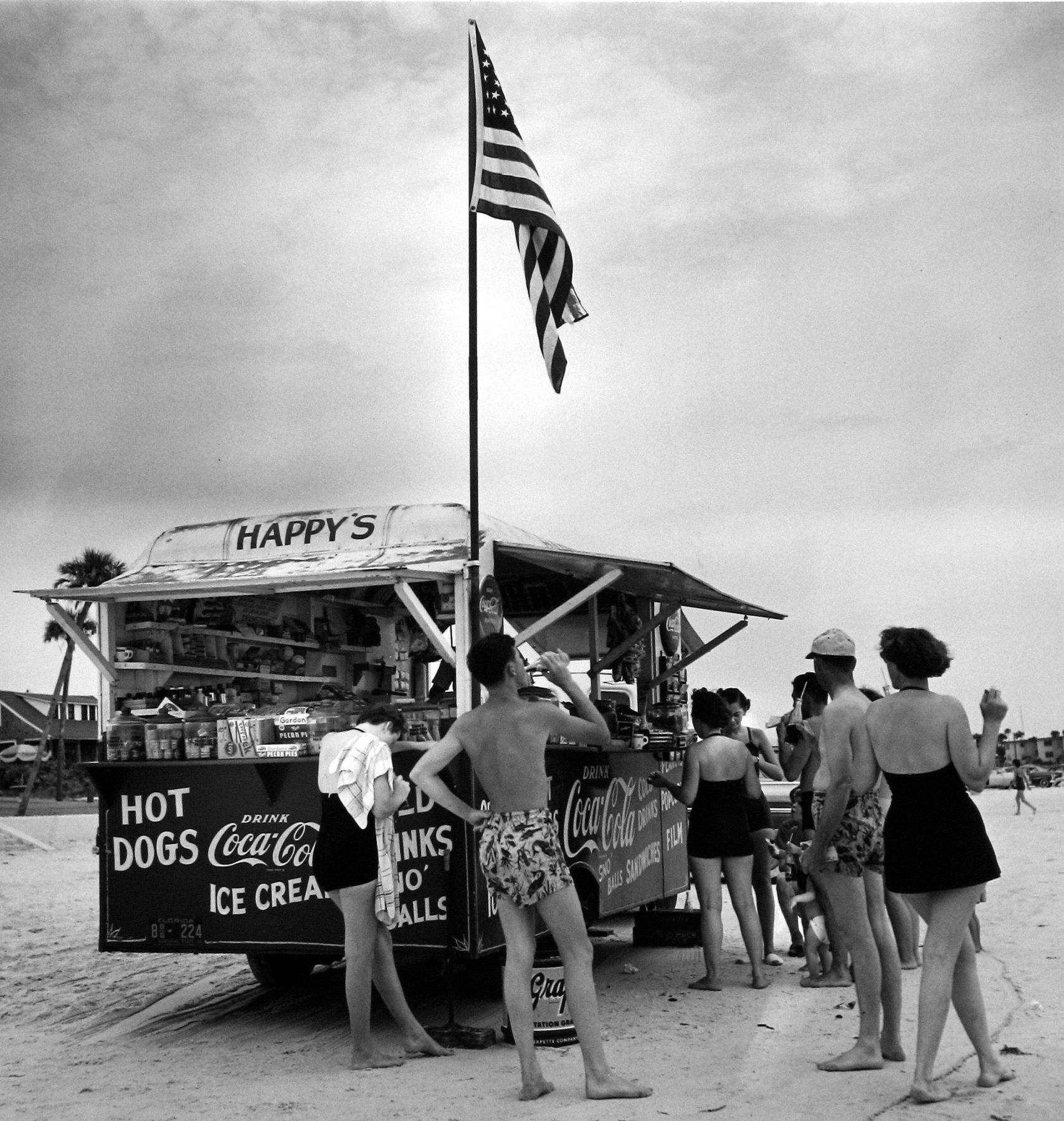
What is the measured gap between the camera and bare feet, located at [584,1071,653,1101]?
17.0 ft

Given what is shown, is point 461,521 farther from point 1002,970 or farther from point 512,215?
point 1002,970

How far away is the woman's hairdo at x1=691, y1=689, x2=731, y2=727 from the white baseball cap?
2.45m

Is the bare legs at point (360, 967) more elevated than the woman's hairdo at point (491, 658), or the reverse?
the woman's hairdo at point (491, 658)

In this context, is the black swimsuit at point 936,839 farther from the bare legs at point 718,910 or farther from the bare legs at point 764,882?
the bare legs at point 764,882

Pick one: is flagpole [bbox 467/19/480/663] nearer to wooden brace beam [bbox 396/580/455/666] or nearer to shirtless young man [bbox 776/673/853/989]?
wooden brace beam [bbox 396/580/455/666]

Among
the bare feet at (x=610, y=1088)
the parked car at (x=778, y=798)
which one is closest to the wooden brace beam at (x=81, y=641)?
the bare feet at (x=610, y=1088)

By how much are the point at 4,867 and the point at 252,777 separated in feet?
42.1

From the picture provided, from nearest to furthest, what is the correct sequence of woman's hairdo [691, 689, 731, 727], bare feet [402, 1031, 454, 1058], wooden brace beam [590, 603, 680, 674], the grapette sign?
bare feet [402, 1031, 454, 1058] → the grapette sign → woman's hairdo [691, 689, 731, 727] → wooden brace beam [590, 603, 680, 674]

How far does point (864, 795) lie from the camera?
235 inches

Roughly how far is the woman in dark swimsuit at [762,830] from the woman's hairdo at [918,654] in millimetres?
3461

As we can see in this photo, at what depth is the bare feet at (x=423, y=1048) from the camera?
639cm

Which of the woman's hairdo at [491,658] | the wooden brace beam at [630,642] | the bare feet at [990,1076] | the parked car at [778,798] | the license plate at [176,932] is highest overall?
the wooden brace beam at [630,642]

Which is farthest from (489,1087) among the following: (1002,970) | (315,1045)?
(1002,970)

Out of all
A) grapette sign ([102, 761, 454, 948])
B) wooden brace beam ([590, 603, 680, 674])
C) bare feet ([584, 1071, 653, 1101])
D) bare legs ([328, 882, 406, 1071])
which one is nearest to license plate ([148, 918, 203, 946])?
grapette sign ([102, 761, 454, 948])
